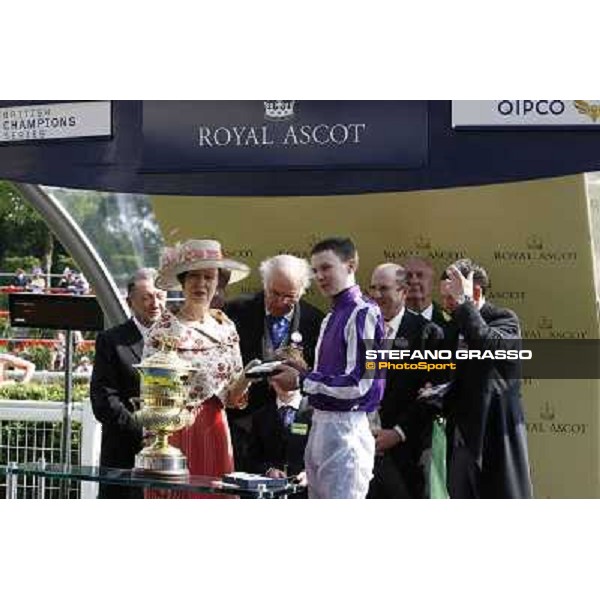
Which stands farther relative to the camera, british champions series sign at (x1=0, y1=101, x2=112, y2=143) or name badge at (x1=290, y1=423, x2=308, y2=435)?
british champions series sign at (x1=0, y1=101, x2=112, y2=143)

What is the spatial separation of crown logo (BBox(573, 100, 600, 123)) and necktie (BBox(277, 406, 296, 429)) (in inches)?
69.4

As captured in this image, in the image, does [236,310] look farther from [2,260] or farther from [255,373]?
[2,260]

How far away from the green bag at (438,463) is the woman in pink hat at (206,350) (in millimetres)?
835

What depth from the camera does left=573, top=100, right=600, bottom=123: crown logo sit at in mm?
7309

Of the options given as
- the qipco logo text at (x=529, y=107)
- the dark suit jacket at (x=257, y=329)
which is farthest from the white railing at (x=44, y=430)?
the qipco logo text at (x=529, y=107)

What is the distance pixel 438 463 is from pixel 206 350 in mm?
1116

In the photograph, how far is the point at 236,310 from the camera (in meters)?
7.49

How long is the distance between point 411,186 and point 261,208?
25.7 inches

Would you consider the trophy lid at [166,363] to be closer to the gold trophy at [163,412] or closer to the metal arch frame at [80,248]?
the gold trophy at [163,412]

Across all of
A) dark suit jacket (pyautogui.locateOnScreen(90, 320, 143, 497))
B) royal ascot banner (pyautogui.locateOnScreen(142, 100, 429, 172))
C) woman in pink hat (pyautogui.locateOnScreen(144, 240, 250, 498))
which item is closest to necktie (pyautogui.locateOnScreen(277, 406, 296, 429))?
woman in pink hat (pyautogui.locateOnScreen(144, 240, 250, 498))

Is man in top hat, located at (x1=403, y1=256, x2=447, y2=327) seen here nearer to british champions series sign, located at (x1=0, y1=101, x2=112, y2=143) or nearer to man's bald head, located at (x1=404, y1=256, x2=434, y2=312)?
man's bald head, located at (x1=404, y1=256, x2=434, y2=312)

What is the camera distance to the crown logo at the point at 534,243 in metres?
7.31

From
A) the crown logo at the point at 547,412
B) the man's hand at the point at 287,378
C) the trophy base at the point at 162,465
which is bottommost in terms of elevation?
the trophy base at the point at 162,465

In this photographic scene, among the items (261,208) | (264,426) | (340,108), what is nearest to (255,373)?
(264,426)
